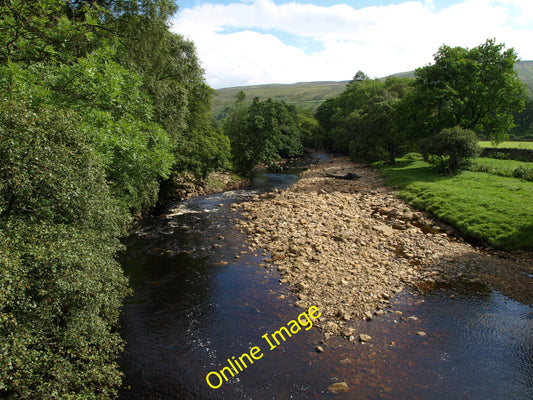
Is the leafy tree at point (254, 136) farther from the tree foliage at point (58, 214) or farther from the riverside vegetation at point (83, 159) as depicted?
the tree foliage at point (58, 214)

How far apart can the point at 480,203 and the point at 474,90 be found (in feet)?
73.2

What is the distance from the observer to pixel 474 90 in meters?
38.1

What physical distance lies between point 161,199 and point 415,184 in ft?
95.4

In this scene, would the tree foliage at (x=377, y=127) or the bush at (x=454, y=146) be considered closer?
the bush at (x=454, y=146)

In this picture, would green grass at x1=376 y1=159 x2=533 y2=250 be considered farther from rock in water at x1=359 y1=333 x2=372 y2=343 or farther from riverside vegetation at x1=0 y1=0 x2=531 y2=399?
rock in water at x1=359 y1=333 x2=372 y2=343

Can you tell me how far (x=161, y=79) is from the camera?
27.8 metres

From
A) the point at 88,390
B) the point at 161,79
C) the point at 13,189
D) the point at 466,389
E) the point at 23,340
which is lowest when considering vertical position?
the point at 466,389

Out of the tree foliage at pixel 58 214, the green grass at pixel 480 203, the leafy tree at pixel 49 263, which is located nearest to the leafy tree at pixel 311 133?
the green grass at pixel 480 203

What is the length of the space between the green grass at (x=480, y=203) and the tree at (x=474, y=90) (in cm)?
910

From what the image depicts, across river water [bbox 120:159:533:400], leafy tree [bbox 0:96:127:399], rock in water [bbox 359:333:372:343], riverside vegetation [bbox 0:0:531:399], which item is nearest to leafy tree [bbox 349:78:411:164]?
riverside vegetation [bbox 0:0:531:399]

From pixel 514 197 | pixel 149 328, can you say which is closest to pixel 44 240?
pixel 149 328

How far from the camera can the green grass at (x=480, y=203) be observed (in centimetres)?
1956

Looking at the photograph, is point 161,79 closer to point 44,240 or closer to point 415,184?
point 44,240

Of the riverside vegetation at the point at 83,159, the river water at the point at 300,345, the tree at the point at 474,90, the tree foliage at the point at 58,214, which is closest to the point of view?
the tree foliage at the point at 58,214
